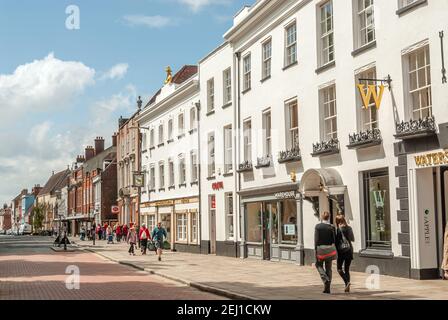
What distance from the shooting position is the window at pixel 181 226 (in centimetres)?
3850

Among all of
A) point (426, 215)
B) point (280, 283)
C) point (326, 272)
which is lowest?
point (280, 283)

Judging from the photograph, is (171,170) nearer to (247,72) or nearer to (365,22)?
(247,72)

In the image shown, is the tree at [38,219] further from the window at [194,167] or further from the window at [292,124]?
the window at [292,124]

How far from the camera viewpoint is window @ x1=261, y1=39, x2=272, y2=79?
27.1 m

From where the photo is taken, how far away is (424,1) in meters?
16.9

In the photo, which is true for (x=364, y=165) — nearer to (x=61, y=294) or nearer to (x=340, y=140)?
(x=340, y=140)

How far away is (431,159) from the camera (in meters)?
16.5

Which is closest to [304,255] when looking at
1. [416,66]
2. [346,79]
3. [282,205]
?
[282,205]

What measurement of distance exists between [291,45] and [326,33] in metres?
2.84

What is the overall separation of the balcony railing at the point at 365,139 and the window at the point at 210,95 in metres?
14.6

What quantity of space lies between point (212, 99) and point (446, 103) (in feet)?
63.2

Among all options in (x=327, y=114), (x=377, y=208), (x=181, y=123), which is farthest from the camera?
(x=181, y=123)

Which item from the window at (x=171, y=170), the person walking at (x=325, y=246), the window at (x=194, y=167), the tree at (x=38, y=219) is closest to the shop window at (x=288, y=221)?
the person walking at (x=325, y=246)

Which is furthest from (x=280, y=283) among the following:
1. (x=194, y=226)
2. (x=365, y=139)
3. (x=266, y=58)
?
(x=194, y=226)
